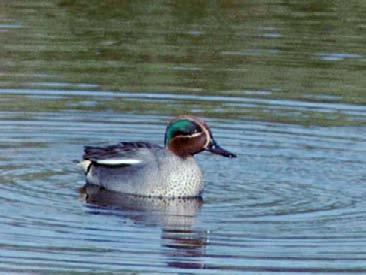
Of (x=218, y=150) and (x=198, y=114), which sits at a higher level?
(x=218, y=150)

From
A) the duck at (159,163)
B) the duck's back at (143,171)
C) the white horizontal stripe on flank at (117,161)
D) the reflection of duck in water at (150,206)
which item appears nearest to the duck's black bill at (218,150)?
the duck at (159,163)

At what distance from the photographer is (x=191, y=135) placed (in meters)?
14.9

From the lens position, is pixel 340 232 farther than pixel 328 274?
Yes

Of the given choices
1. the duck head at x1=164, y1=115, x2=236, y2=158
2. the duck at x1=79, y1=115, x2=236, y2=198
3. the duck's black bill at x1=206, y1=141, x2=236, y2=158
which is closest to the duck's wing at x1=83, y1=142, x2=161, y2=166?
the duck at x1=79, y1=115, x2=236, y2=198

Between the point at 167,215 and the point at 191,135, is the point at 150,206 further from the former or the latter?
the point at 191,135

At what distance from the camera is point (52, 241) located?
41.0 ft

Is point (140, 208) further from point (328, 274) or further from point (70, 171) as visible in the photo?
point (328, 274)

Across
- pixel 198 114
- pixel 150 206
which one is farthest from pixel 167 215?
pixel 198 114

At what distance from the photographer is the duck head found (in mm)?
14852

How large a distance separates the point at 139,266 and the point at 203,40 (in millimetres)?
9836

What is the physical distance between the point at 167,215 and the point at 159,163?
1.08 m

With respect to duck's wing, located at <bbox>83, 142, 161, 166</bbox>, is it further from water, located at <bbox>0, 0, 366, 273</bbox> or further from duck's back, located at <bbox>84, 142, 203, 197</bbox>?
water, located at <bbox>0, 0, 366, 273</bbox>

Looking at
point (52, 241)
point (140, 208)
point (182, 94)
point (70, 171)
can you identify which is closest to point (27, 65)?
point (182, 94)

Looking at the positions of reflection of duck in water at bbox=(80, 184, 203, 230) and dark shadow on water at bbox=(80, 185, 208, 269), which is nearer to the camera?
dark shadow on water at bbox=(80, 185, 208, 269)
